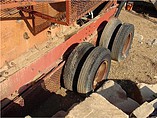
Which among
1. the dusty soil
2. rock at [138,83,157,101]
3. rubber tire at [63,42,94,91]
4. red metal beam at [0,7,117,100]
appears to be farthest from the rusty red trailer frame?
rock at [138,83,157,101]

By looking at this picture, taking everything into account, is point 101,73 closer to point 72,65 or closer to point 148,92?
point 72,65

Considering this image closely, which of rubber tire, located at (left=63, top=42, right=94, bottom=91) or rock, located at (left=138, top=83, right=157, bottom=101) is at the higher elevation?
rubber tire, located at (left=63, top=42, right=94, bottom=91)

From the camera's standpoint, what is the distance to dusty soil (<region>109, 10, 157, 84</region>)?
18.4 feet

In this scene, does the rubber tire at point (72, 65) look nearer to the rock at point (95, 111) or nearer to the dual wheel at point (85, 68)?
the dual wheel at point (85, 68)

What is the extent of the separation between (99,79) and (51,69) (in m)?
1.08

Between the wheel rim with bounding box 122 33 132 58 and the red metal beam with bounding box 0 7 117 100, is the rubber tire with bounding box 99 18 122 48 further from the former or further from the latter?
the wheel rim with bounding box 122 33 132 58

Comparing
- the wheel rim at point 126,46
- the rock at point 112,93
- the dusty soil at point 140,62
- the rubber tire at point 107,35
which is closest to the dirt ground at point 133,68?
the dusty soil at point 140,62

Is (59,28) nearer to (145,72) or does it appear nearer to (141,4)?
(145,72)

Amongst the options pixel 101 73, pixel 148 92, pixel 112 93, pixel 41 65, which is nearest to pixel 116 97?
pixel 112 93

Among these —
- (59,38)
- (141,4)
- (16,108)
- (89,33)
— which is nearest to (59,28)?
(59,38)

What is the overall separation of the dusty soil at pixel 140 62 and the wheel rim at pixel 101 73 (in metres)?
0.41

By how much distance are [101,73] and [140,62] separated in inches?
49.7

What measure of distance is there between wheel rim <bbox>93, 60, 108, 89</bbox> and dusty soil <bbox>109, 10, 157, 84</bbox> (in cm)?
41

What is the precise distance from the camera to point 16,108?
3850 millimetres
